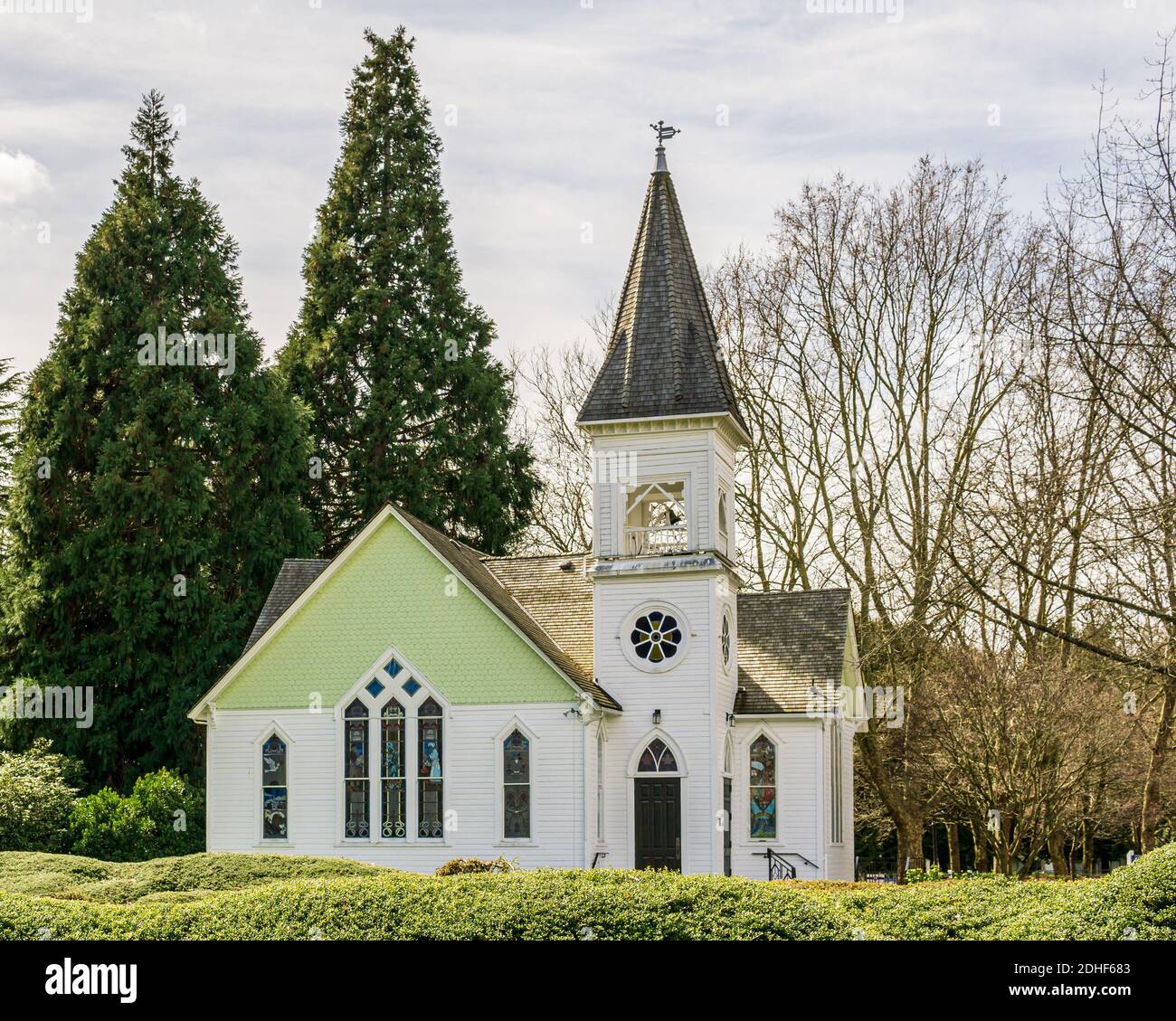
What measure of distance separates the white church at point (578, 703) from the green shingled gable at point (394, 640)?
0.04 meters

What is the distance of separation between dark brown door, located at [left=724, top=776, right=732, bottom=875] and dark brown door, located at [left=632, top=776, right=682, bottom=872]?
1.01 metres

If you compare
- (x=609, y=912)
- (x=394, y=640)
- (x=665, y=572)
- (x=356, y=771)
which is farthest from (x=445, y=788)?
(x=609, y=912)

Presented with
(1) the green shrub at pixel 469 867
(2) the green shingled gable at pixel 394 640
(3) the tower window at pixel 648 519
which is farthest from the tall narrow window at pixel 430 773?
(3) the tower window at pixel 648 519

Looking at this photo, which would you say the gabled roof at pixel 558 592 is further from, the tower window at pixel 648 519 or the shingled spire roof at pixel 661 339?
the shingled spire roof at pixel 661 339

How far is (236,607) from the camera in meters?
34.6

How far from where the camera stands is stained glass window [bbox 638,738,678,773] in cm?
2752

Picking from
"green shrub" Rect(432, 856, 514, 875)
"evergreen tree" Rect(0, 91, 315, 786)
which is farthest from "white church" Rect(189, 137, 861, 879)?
"evergreen tree" Rect(0, 91, 315, 786)

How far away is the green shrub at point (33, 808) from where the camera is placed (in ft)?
92.2

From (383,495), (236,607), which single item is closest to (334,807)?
(236,607)

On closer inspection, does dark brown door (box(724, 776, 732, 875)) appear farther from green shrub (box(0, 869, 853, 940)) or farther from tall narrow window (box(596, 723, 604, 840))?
green shrub (box(0, 869, 853, 940))

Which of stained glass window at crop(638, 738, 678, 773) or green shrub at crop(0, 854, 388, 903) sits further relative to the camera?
stained glass window at crop(638, 738, 678, 773)

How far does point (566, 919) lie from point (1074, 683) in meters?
16.5
